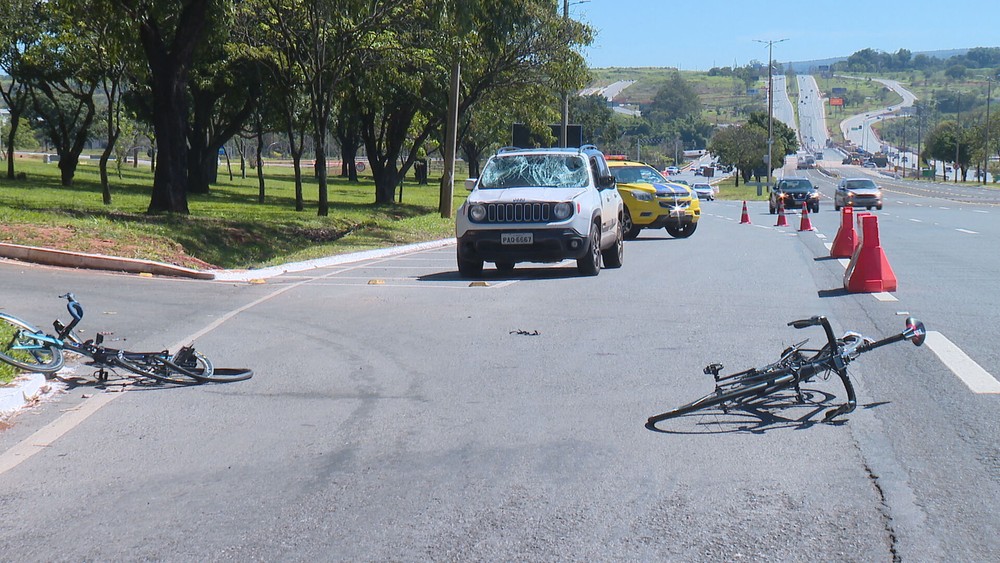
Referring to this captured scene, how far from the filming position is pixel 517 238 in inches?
633

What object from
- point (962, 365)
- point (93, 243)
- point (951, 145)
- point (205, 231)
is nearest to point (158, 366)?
point (962, 365)

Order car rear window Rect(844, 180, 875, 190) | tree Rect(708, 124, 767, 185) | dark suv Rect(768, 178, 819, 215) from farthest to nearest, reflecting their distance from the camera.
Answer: tree Rect(708, 124, 767, 185) → car rear window Rect(844, 180, 875, 190) → dark suv Rect(768, 178, 819, 215)

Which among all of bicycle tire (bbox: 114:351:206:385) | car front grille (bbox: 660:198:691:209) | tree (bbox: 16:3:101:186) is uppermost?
tree (bbox: 16:3:101:186)

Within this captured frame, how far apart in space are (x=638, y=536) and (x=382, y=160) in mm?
40531

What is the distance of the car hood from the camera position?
53.6 ft

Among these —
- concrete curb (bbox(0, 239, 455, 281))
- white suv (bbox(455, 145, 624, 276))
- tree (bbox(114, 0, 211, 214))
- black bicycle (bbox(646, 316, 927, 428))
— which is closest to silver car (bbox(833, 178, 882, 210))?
tree (bbox(114, 0, 211, 214))

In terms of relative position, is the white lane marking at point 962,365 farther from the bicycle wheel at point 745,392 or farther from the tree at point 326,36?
the tree at point 326,36

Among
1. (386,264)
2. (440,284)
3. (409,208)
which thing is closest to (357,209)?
(409,208)

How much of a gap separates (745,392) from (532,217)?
925cm

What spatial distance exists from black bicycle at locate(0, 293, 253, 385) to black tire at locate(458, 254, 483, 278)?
25.4 feet

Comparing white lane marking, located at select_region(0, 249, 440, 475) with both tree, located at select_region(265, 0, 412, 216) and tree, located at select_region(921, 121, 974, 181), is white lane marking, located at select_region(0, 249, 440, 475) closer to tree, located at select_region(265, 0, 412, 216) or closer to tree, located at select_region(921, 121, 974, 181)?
tree, located at select_region(265, 0, 412, 216)

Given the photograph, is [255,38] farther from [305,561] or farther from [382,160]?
[305,561]

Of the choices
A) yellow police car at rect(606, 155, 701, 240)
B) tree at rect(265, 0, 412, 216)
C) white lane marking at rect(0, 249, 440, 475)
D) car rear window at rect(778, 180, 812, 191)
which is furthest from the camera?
car rear window at rect(778, 180, 812, 191)

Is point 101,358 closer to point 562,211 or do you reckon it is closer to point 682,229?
point 562,211
